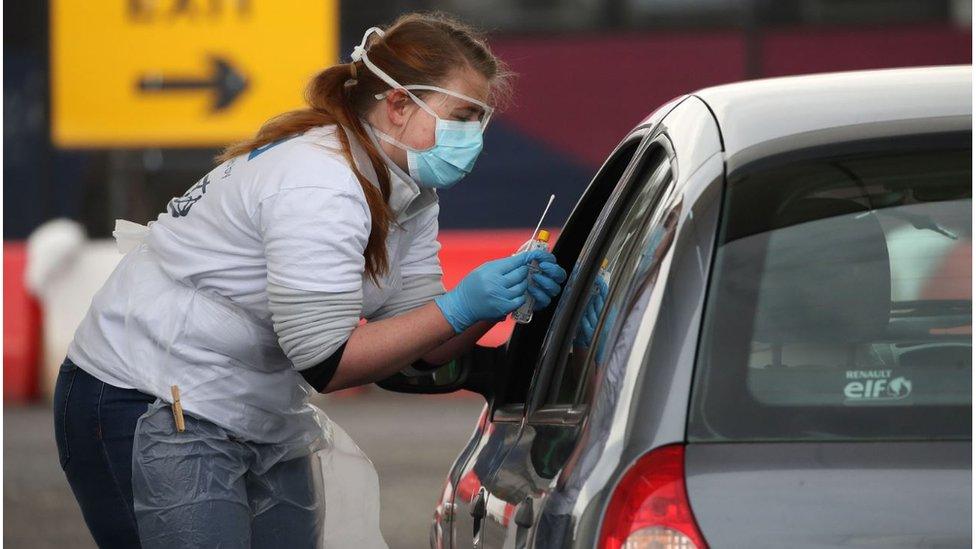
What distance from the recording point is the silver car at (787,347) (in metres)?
1.91

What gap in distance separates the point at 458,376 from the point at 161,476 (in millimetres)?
690

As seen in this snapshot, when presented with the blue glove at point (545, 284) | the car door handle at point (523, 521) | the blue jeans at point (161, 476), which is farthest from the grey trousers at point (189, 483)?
the car door handle at point (523, 521)

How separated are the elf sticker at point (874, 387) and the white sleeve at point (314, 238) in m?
1.11

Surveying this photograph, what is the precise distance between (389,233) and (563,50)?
30.0 ft

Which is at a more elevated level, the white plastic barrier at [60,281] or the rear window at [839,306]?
the rear window at [839,306]

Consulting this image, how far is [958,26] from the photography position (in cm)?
1184

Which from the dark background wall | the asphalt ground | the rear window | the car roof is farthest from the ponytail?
the dark background wall

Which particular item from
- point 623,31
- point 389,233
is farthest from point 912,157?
point 623,31

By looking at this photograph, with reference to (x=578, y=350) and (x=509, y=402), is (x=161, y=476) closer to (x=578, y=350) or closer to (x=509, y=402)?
(x=509, y=402)

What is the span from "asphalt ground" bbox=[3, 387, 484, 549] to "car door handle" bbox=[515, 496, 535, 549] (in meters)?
3.74

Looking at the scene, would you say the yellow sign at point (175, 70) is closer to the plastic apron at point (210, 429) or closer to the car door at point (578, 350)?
the plastic apron at point (210, 429)

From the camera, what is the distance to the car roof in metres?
2.18

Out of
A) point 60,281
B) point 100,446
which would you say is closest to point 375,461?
point 60,281

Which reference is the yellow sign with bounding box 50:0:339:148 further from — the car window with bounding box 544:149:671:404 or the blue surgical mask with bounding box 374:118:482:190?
the car window with bounding box 544:149:671:404
